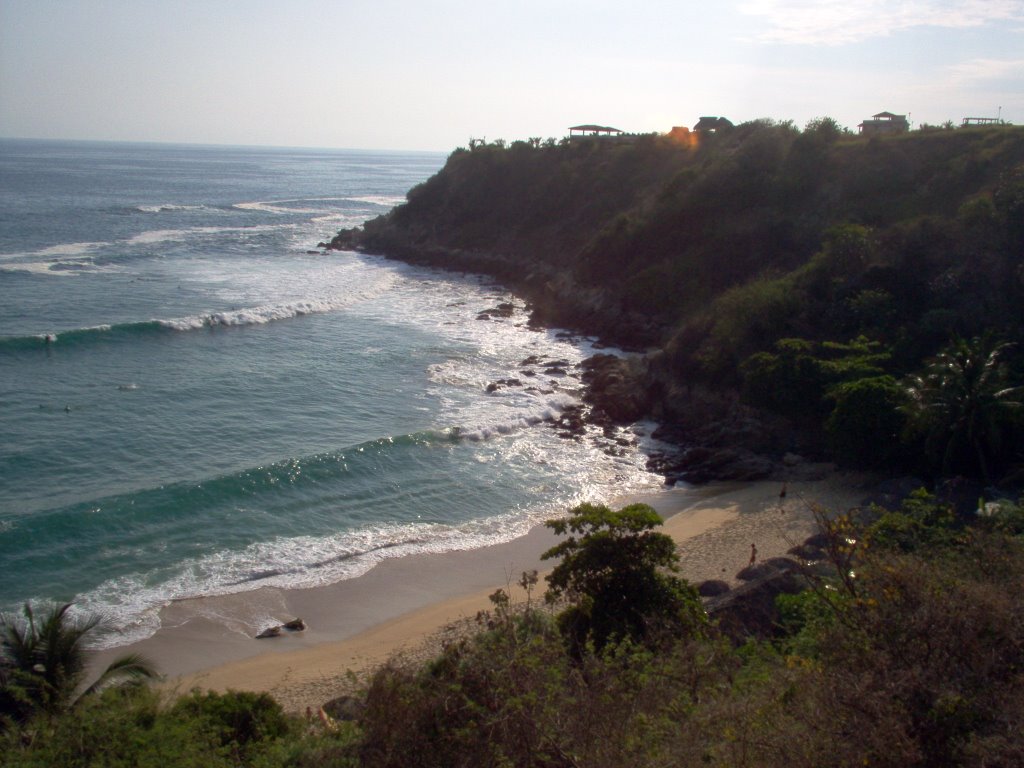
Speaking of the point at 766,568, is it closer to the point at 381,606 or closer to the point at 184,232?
the point at 381,606

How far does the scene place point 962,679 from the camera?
7.10 m

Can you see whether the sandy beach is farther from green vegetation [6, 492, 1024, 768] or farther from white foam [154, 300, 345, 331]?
white foam [154, 300, 345, 331]

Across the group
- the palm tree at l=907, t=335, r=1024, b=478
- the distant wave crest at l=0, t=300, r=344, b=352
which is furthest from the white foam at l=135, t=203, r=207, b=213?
the palm tree at l=907, t=335, r=1024, b=478

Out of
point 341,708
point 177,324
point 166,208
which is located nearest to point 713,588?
point 341,708

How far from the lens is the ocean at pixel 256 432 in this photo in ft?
59.2

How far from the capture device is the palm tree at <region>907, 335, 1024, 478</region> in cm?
1894

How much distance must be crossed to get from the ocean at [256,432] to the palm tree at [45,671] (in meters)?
4.99

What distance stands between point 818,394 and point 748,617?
12.1 metres

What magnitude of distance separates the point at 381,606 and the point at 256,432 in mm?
10243

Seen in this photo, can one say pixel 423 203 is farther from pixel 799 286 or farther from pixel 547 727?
pixel 547 727

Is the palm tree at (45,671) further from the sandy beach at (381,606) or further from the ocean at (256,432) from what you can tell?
the ocean at (256,432)

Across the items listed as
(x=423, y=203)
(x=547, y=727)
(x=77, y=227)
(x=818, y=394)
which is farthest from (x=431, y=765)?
(x=77, y=227)

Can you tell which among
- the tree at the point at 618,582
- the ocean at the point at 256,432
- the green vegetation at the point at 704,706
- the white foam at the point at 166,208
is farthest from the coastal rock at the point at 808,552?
the white foam at the point at 166,208

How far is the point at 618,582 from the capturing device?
1320 cm
